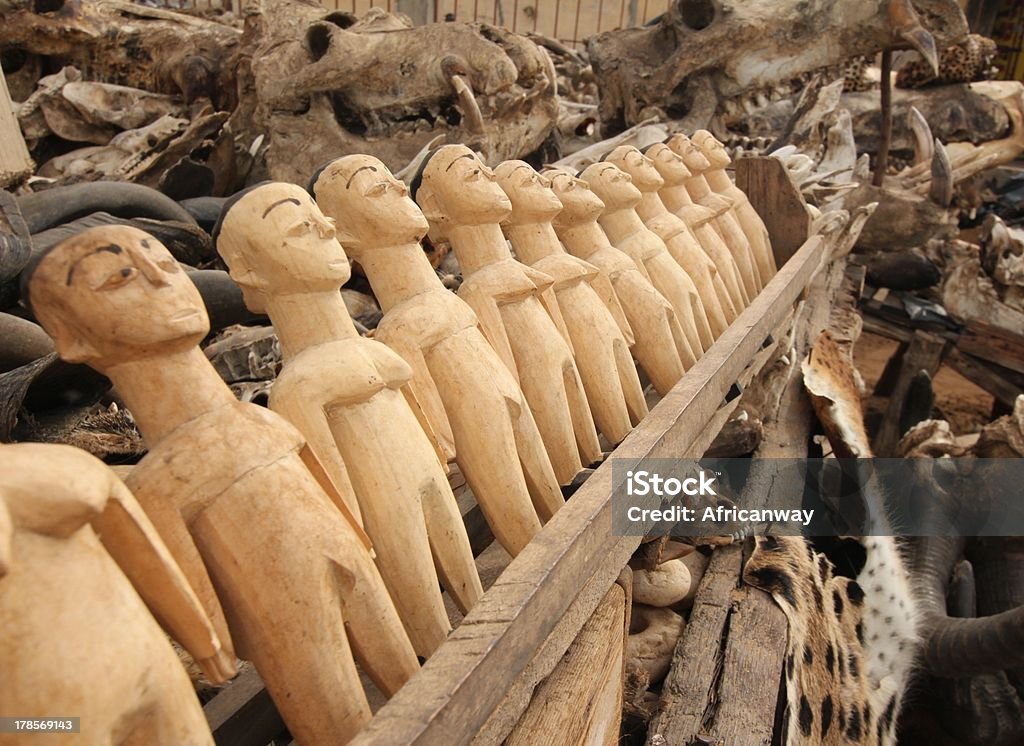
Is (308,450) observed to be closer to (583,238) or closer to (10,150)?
(583,238)

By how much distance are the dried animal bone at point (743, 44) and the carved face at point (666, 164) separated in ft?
7.21

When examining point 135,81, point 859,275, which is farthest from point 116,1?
point 859,275

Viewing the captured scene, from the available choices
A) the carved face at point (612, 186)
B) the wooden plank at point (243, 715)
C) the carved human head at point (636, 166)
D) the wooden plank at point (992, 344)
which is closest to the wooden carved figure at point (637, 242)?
the carved face at point (612, 186)

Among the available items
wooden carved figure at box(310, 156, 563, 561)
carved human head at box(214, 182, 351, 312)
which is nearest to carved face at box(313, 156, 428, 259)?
wooden carved figure at box(310, 156, 563, 561)

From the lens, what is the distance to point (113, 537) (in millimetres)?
841

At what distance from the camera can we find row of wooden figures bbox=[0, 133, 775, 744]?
0.77 metres

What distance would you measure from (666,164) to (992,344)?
3518 millimetres

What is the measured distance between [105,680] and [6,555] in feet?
0.53

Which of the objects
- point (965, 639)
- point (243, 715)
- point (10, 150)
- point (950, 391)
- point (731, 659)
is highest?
point (10, 150)

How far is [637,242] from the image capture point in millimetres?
2213

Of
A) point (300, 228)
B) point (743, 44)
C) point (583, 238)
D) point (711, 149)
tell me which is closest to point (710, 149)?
point (711, 149)

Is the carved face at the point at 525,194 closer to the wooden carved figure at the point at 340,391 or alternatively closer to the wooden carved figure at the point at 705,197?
the wooden carved figure at the point at 340,391

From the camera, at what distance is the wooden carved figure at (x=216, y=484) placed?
36.6 inches

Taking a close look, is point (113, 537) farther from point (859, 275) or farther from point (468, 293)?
point (859, 275)
